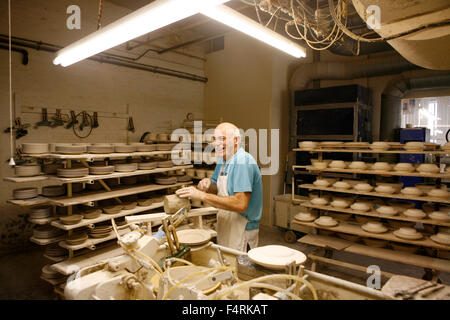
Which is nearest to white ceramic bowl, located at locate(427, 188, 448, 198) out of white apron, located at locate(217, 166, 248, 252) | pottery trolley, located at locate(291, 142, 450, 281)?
pottery trolley, located at locate(291, 142, 450, 281)

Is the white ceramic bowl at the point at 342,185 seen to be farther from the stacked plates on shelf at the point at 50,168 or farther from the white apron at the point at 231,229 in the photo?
the stacked plates on shelf at the point at 50,168

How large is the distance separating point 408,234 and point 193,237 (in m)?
2.85

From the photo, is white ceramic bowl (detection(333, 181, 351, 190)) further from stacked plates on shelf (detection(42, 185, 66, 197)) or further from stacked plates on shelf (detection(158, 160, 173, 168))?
stacked plates on shelf (detection(42, 185, 66, 197))

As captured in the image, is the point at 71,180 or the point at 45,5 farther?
the point at 45,5

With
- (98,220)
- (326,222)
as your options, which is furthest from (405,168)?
(98,220)

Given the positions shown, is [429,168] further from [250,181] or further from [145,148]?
[145,148]

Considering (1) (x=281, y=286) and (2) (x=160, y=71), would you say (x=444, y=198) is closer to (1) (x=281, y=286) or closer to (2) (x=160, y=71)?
(1) (x=281, y=286)

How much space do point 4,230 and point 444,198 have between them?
250 inches

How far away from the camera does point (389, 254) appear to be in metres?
3.54

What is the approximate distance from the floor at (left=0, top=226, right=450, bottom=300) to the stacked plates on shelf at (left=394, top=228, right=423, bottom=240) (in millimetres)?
802

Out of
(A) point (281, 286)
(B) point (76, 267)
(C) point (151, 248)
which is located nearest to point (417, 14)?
(A) point (281, 286)
